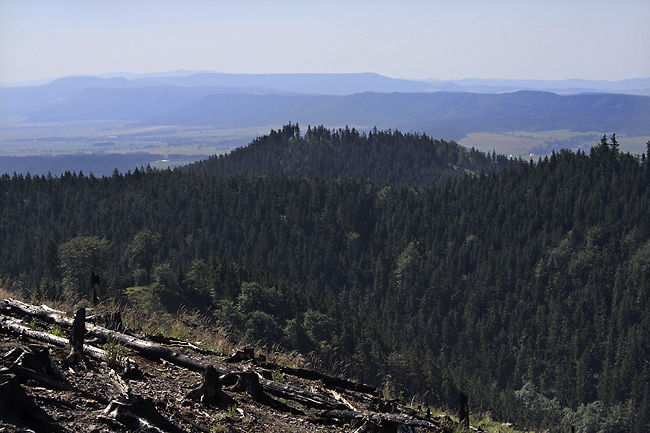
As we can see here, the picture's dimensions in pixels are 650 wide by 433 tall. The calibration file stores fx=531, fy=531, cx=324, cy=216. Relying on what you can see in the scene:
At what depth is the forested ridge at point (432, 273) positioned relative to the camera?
329 ft

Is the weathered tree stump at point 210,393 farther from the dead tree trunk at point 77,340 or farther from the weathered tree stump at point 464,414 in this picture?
the weathered tree stump at point 464,414

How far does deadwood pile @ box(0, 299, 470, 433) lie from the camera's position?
7789 mm

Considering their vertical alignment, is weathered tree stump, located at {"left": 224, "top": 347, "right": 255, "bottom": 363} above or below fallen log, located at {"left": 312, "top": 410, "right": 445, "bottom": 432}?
above

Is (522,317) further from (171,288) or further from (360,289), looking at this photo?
(171,288)

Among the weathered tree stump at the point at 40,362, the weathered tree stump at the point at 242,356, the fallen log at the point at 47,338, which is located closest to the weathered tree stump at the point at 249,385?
the weathered tree stump at the point at 242,356

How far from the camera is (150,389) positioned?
977 cm

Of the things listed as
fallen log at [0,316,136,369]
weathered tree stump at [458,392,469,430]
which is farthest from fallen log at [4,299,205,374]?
weathered tree stump at [458,392,469,430]

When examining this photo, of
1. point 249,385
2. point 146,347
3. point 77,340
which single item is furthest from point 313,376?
point 77,340

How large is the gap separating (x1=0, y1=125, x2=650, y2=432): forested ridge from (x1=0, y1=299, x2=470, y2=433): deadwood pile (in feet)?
251

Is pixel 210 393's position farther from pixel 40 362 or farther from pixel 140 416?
pixel 40 362

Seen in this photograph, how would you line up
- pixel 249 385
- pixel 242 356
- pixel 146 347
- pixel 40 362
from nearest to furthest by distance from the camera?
1. pixel 40 362
2. pixel 249 385
3. pixel 146 347
4. pixel 242 356

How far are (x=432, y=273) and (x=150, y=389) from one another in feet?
554

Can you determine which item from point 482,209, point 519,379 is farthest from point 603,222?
point 519,379

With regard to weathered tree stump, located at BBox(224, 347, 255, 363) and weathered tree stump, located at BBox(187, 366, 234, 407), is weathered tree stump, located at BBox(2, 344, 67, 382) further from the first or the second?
weathered tree stump, located at BBox(224, 347, 255, 363)
